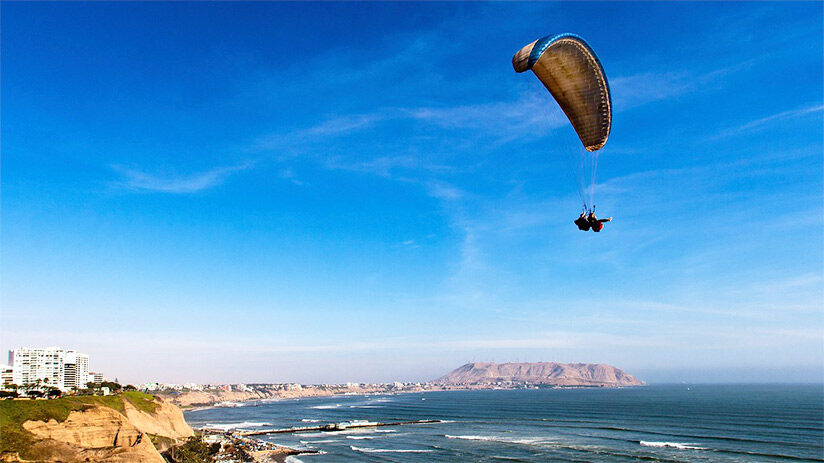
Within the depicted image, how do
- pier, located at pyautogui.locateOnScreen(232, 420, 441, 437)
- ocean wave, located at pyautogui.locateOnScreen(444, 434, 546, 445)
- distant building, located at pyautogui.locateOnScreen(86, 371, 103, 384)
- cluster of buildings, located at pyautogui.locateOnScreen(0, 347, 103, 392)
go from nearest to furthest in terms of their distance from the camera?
1. ocean wave, located at pyautogui.locateOnScreen(444, 434, 546, 445)
2. pier, located at pyautogui.locateOnScreen(232, 420, 441, 437)
3. cluster of buildings, located at pyautogui.locateOnScreen(0, 347, 103, 392)
4. distant building, located at pyautogui.locateOnScreen(86, 371, 103, 384)

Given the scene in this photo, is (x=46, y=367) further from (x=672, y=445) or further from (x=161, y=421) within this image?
(x=672, y=445)

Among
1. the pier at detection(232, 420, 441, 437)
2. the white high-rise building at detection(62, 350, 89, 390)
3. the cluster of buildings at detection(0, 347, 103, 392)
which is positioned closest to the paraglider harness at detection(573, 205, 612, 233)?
the pier at detection(232, 420, 441, 437)

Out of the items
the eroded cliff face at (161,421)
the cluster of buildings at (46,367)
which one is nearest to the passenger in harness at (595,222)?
the eroded cliff face at (161,421)

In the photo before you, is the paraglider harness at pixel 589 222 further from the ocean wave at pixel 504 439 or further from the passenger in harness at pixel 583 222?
the ocean wave at pixel 504 439

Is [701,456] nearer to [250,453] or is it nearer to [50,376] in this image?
[250,453]

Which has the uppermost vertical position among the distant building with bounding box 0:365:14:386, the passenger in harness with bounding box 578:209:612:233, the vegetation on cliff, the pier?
the passenger in harness with bounding box 578:209:612:233

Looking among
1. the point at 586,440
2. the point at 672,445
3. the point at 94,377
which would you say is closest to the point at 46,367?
the point at 94,377

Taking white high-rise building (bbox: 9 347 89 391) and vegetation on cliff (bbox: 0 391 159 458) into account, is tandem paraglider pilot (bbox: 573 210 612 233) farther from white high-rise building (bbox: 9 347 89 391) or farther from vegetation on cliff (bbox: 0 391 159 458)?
white high-rise building (bbox: 9 347 89 391)

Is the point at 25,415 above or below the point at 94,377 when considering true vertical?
above
